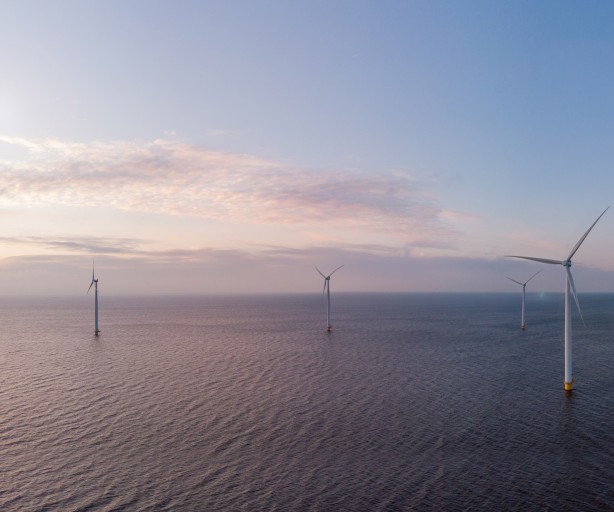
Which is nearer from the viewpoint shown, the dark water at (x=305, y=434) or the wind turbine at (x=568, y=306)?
the dark water at (x=305, y=434)

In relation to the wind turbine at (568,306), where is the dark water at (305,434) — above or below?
below

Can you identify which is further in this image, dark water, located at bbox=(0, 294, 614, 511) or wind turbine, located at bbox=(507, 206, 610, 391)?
wind turbine, located at bbox=(507, 206, 610, 391)

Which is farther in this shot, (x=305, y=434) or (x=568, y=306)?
(x=568, y=306)

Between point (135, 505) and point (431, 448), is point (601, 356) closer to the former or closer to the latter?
point (431, 448)

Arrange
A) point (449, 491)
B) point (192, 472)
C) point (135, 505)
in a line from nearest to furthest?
point (135, 505)
point (449, 491)
point (192, 472)

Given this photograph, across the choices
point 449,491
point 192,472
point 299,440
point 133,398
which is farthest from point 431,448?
point 133,398

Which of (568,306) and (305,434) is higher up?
(568,306)

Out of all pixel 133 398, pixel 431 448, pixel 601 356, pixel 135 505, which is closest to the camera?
pixel 135 505

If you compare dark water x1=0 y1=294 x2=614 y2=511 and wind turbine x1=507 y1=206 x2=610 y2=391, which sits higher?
wind turbine x1=507 y1=206 x2=610 y2=391
